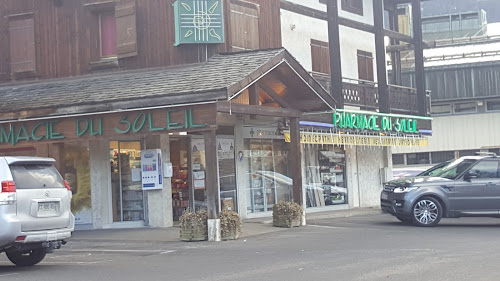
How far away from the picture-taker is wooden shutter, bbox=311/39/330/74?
77.9ft

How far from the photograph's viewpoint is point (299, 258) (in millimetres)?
11883

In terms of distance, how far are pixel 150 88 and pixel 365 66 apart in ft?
Result: 42.1

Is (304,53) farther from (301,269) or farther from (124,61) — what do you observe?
(301,269)

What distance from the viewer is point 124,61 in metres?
19.0

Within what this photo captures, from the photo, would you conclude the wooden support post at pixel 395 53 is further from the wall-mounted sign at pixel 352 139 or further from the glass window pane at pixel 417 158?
the glass window pane at pixel 417 158

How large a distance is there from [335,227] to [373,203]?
8.79 metres

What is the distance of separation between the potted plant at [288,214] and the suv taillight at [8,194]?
8291 mm

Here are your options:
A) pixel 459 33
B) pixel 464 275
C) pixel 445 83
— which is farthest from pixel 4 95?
pixel 459 33

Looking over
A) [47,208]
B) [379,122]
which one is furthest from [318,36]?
[47,208]

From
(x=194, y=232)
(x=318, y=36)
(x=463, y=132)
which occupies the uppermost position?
(x=318, y=36)

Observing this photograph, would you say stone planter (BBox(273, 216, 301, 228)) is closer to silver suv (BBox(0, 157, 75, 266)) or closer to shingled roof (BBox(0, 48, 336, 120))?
shingled roof (BBox(0, 48, 336, 120))

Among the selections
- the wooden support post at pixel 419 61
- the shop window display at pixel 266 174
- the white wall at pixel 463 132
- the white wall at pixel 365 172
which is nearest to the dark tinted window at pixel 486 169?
the shop window display at pixel 266 174

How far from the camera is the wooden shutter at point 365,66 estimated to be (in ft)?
86.6

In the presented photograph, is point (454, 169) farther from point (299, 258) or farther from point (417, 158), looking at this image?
point (417, 158)
